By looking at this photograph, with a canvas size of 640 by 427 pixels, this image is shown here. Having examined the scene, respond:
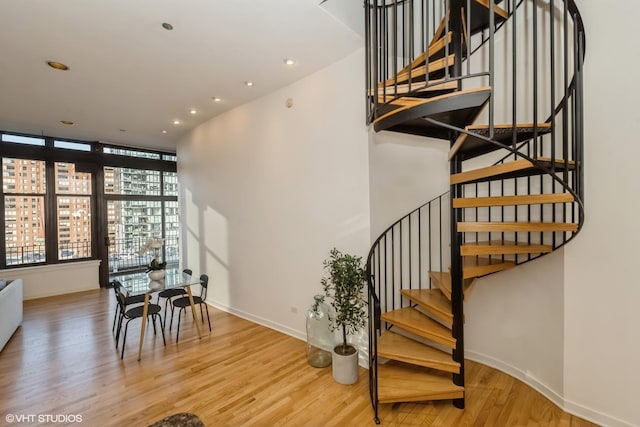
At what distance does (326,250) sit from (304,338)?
1234 mm

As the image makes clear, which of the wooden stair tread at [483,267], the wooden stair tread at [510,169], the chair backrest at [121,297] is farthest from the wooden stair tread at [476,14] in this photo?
the chair backrest at [121,297]

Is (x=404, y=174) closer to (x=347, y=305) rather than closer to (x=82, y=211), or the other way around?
(x=347, y=305)

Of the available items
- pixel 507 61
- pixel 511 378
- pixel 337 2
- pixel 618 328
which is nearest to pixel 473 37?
pixel 507 61

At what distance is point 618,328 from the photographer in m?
2.22

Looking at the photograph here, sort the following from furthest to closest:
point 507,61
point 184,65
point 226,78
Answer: point 226,78, point 184,65, point 507,61

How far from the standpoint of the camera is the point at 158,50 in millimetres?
3047

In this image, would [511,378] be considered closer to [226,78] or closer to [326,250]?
[326,250]

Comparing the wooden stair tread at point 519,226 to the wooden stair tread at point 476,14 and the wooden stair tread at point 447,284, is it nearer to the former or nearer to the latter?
the wooden stair tread at point 447,284

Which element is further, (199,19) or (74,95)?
(74,95)

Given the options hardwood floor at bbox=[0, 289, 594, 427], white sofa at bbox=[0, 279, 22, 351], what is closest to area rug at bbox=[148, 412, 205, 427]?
hardwood floor at bbox=[0, 289, 594, 427]

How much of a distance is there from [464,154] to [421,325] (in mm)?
1538

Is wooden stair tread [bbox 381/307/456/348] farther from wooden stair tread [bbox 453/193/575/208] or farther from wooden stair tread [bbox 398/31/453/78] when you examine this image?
wooden stair tread [bbox 398/31/453/78]

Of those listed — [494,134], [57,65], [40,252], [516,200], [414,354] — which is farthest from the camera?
[40,252]

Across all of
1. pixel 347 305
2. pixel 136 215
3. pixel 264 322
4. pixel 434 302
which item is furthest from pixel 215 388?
pixel 136 215
